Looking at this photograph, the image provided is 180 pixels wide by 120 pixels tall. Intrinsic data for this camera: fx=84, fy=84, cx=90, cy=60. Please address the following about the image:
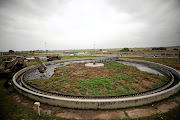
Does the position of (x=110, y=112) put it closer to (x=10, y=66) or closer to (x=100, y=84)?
(x=100, y=84)

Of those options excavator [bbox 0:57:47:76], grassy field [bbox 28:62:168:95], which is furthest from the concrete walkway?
excavator [bbox 0:57:47:76]

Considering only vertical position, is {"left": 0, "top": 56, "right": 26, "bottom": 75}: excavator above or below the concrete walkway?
above

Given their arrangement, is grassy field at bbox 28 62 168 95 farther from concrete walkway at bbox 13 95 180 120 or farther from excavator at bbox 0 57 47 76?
excavator at bbox 0 57 47 76

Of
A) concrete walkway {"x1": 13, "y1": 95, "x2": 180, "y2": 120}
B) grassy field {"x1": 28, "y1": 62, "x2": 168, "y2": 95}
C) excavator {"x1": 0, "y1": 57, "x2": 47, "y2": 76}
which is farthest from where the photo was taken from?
excavator {"x1": 0, "y1": 57, "x2": 47, "y2": 76}

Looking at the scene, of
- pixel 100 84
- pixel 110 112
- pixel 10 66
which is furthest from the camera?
pixel 10 66

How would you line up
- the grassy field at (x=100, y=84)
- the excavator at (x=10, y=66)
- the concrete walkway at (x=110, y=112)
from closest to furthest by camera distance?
1. the concrete walkway at (x=110, y=112)
2. the grassy field at (x=100, y=84)
3. the excavator at (x=10, y=66)

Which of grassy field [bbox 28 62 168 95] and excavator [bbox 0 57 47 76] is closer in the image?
grassy field [bbox 28 62 168 95]

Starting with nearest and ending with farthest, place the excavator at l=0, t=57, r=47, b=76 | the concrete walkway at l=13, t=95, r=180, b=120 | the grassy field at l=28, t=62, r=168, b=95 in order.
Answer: the concrete walkway at l=13, t=95, r=180, b=120 < the grassy field at l=28, t=62, r=168, b=95 < the excavator at l=0, t=57, r=47, b=76

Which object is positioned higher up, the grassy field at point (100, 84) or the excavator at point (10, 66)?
the excavator at point (10, 66)

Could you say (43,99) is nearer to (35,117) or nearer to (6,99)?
(35,117)

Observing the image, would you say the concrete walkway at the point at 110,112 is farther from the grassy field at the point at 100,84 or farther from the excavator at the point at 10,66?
the excavator at the point at 10,66

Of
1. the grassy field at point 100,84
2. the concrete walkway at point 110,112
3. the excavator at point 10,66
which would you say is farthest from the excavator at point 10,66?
the concrete walkway at point 110,112

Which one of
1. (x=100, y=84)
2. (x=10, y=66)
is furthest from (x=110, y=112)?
(x=10, y=66)

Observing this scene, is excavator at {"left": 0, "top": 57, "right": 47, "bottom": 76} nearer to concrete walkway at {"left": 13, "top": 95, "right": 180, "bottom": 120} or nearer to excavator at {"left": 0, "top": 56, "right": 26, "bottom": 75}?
excavator at {"left": 0, "top": 56, "right": 26, "bottom": 75}
